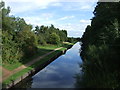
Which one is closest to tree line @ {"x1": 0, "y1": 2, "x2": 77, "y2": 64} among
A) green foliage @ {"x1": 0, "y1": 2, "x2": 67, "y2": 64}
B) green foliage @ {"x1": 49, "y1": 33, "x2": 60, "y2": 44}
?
green foliage @ {"x1": 0, "y1": 2, "x2": 67, "y2": 64}

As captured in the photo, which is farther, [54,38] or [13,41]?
[54,38]

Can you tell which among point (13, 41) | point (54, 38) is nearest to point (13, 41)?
point (13, 41)

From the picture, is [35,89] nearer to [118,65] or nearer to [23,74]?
[23,74]

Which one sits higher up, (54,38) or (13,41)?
(54,38)

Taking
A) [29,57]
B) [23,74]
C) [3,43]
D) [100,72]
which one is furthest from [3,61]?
[100,72]

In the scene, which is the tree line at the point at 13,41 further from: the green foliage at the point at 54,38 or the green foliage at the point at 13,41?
the green foliage at the point at 54,38

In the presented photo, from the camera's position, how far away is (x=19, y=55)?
87.1ft

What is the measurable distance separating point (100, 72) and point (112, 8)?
35.8 ft

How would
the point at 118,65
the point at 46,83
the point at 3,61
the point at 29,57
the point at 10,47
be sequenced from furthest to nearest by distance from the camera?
the point at 29,57
the point at 10,47
the point at 3,61
the point at 46,83
the point at 118,65


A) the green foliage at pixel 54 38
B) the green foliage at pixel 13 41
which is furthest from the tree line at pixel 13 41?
the green foliage at pixel 54 38

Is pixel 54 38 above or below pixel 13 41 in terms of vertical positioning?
above

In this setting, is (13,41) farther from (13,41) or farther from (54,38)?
(54,38)

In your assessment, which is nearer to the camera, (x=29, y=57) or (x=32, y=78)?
(x=32, y=78)

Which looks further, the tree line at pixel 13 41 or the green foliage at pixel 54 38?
the green foliage at pixel 54 38
